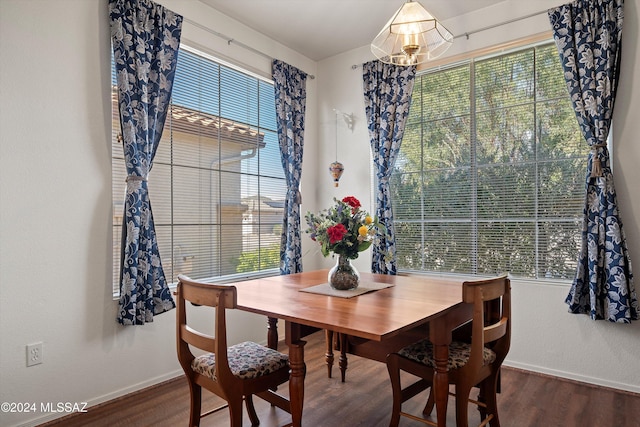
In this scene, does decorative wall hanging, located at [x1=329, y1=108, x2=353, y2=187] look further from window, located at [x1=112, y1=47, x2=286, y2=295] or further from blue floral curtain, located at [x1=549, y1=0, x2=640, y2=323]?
blue floral curtain, located at [x1=549, y1=0, x2=640, y2=323]

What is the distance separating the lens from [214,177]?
3361 millimetres

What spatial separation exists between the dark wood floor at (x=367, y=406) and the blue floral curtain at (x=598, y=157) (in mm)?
531

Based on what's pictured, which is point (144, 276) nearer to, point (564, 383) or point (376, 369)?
point (376, 369)

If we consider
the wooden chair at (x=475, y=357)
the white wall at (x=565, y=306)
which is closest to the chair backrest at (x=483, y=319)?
the wooden chair at (x=475, y=357)

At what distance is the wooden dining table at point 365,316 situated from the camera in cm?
156

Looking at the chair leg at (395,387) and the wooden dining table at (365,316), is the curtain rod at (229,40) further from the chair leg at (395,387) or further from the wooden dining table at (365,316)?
the chair leg at (395,387)

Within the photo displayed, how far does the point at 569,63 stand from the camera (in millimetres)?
2775

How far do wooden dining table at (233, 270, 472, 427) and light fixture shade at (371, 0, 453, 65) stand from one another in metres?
1.29

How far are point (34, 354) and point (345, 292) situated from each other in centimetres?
176

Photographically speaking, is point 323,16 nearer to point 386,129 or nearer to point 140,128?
point 386,129

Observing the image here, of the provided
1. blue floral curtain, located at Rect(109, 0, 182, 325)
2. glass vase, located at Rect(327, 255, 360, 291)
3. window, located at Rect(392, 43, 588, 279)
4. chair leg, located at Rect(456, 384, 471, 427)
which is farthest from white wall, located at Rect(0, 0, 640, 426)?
chair leg, located at Rect(456, 384, 471, 427)

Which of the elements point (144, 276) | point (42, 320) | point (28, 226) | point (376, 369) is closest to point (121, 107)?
point (28, 226)

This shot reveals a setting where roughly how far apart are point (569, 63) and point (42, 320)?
3.71 metres

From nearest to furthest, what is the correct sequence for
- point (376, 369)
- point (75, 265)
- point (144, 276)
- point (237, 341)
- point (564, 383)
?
point (75, 265)
point (144, 276)
point (564, 383)
point (376, 369)
point (237, 341)
